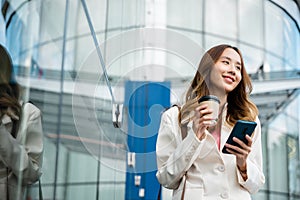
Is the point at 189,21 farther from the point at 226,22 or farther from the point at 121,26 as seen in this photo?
the point at 121,26

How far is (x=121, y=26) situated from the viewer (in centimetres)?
352

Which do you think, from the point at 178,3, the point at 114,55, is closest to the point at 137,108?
the point at 114,55

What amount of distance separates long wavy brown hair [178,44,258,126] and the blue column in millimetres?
618

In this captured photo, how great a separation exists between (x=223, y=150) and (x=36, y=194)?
0.97 m

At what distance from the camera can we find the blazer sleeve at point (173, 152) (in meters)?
2.13

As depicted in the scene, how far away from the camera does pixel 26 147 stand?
1.38 metres

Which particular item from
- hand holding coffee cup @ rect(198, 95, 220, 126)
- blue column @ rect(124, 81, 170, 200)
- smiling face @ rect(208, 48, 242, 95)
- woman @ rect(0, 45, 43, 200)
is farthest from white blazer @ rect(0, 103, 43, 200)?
blue column @ rect(124, 81, 170, 200)

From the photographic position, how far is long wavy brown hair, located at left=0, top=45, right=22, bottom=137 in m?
1.34

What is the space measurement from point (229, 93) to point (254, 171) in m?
0.39

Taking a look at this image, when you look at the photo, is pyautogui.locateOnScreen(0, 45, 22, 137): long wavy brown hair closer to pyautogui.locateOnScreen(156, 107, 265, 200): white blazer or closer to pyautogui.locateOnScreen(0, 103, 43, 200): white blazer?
pyautogui.locateOnScreen(0, 103, 43, 200): white blazer

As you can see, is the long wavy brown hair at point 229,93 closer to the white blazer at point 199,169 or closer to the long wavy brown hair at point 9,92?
the white blazer at point 199,169

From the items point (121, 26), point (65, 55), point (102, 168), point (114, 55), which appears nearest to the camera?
point (65, 55)

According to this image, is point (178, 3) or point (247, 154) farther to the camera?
point (178, 3)

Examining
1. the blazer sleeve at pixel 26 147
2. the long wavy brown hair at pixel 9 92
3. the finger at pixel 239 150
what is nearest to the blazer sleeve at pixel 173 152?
the finger at pixel 239 150
